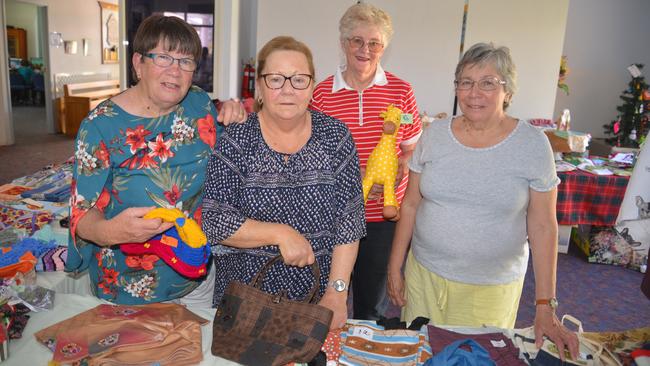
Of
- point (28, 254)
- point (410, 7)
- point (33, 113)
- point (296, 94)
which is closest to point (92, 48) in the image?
point (33, 113)

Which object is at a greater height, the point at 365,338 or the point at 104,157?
the point at 104,157

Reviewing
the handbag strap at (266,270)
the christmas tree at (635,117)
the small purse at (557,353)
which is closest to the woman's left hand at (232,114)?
the handbag strap at (266,270)

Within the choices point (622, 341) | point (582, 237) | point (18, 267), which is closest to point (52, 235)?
point (18, 267)

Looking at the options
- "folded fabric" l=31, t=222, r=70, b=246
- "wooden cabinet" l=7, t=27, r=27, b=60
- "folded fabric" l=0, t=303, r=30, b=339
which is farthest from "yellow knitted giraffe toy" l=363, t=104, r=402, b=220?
"wooden cabinet" l=7, t=27, r=27, b=60

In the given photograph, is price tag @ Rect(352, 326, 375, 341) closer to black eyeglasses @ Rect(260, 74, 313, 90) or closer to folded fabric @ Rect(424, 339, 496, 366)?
folded fabric @ Rect(424, 339, 496, 366)

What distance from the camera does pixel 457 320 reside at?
1.83m

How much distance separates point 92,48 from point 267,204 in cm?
1155

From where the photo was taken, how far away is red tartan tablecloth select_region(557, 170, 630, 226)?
4156mm

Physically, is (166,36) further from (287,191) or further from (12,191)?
(12,191)

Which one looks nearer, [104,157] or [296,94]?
[296,94]

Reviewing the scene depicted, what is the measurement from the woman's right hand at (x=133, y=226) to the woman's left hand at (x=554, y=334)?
3.96 feet

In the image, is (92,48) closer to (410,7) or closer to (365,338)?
(410,7)

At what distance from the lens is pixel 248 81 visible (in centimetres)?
551

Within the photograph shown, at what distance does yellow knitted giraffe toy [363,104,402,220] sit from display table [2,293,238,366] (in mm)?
864
